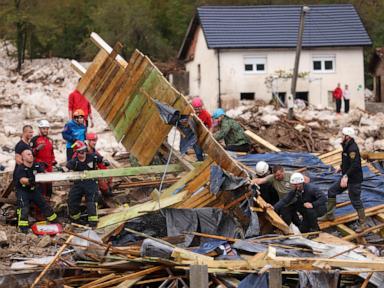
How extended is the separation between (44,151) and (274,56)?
2834 cm

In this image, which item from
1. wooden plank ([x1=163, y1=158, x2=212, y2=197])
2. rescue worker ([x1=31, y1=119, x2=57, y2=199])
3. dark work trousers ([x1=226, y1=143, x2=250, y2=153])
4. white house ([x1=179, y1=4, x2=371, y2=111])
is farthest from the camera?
white house ([x1=179, y1=4, x2=371, y2=111])

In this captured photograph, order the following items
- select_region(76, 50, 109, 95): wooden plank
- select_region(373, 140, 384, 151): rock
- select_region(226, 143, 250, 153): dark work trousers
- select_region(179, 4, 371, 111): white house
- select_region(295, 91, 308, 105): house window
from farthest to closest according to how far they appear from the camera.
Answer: select_region(295, 91, 308, 105): house window < select_region(179, 4, 371, 111): white house < select_region(373, 140, 384, 151): rock < select_region(226, 143, 250, 153): dark work trousers < select_region(76, 50, 109, 95): wooden plank

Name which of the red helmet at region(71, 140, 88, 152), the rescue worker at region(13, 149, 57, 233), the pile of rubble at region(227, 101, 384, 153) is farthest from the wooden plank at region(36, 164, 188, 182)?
the pile of rubble at region(227, 101, 384, 153)

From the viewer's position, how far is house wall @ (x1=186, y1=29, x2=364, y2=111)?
135 ft

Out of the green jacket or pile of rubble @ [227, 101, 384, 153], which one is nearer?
the green jacket

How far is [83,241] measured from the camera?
11.5m

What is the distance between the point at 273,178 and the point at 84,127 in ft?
12.7

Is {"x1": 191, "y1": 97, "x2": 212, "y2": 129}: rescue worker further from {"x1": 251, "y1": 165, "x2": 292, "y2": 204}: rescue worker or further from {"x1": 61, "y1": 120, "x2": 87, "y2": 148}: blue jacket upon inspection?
{"x1": 251, "y1": 165, "x2": 292, "y2": 204}: rescue worker

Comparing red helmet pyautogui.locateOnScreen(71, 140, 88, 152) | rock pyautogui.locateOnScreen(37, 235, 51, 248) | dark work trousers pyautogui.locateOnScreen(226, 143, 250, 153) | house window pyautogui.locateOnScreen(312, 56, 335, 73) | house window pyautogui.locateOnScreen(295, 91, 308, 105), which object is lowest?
house window pyautogui.locateOnScreen(295, 91, 308, 105)

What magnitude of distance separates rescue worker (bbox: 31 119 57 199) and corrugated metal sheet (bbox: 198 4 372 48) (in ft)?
88.4

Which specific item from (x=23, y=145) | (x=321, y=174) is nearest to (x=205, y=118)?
(x=321, y=174)

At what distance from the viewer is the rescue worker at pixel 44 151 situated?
14156 millimetres

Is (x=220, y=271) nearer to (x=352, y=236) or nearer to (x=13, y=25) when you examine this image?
(x=352, y=236)

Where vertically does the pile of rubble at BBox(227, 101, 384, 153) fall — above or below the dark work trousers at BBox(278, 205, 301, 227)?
below
